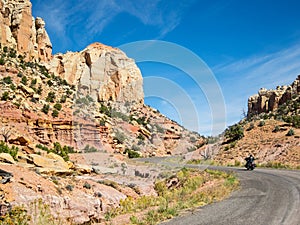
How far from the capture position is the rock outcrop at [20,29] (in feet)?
199

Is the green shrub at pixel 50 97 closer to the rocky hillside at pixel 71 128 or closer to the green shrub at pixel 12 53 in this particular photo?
the rocky hillside at pixel 71 128

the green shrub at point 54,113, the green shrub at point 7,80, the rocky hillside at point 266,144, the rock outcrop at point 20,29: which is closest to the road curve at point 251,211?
the rocky hillside at point 266,144

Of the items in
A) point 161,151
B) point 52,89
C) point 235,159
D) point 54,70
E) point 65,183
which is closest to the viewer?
point 65,183

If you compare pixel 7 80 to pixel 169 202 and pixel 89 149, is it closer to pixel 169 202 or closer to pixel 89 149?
pixel 89 149

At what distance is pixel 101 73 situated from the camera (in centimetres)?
8250

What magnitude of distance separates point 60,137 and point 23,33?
1335 inches

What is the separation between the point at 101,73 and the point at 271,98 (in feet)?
163

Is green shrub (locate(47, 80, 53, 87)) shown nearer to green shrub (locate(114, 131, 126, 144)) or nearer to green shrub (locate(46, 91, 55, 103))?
green shrub (locate(46, 91, 55, 103))

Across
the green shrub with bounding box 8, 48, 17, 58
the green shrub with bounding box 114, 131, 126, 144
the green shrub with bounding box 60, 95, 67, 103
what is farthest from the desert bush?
the green shrub with bounding box 114, 131, 126, 144

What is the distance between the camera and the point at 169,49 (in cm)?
2725

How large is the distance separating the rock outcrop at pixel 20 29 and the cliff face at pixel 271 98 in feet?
202

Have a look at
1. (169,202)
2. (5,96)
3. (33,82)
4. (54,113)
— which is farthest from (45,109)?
(169,202)

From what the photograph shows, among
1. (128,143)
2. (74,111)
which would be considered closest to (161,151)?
(128,143)

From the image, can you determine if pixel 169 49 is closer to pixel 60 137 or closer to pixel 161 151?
pixel 60 137
